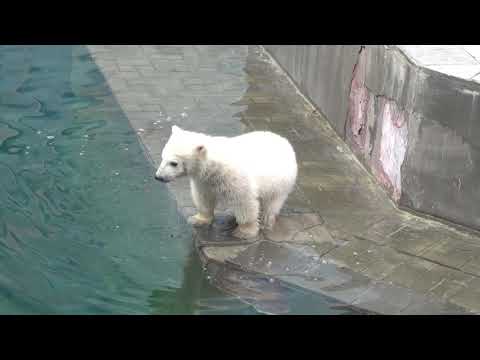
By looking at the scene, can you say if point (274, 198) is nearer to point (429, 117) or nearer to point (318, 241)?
point (318, 241)

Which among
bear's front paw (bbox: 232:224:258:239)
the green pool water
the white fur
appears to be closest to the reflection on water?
the green pool water

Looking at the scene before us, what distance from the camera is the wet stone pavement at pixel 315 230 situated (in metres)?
6.60

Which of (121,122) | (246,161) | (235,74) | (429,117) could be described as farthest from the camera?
(235,74)

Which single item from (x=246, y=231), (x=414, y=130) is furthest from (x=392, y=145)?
(x=246, y=231)

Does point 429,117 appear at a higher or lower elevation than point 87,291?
higher

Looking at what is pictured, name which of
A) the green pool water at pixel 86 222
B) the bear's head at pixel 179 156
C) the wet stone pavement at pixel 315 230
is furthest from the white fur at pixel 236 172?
the green pool water at pixel 86 222

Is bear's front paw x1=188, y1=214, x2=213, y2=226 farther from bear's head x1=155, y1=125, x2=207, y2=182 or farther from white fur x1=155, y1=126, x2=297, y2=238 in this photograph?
bear's head x1=155, y1=125, x2=207, y2=182

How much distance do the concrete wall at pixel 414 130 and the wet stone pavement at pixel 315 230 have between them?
0.79 feet

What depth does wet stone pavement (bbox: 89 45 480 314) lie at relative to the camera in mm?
6598

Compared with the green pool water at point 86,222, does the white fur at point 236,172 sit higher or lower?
higher

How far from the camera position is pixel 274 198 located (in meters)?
7.27

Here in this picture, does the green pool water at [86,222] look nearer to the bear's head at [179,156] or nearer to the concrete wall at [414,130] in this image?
the bear's head at [179,156]

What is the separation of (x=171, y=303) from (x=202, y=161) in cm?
126

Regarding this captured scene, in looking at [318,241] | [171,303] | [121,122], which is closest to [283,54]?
[121,122]
